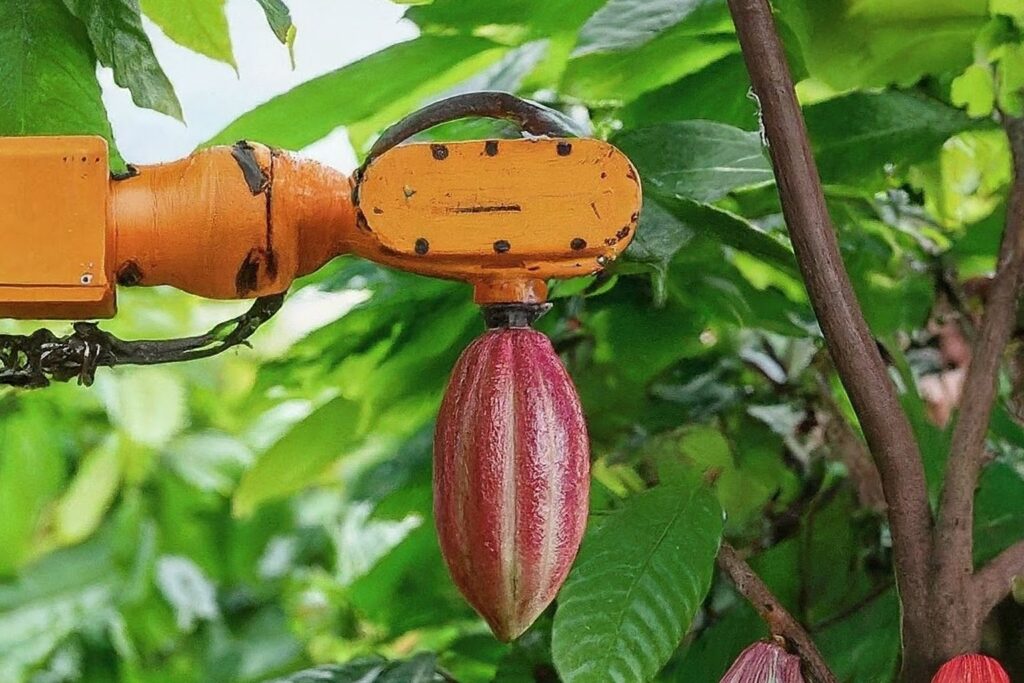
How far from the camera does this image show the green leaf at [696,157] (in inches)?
17.4

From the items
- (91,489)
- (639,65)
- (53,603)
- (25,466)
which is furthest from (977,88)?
(53,603)

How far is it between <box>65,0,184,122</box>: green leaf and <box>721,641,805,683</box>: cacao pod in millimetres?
267

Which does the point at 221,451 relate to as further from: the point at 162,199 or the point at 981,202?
the point at 162,199

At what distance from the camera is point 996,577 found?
362 mm

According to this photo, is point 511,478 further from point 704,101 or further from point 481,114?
point 704,101

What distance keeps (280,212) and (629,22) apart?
220 millimetres

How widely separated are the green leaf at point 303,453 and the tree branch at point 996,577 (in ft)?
1.18

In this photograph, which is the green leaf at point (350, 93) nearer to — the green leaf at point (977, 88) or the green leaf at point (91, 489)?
the green leaf at point (977, 88)

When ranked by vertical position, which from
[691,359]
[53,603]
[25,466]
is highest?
[691,359]

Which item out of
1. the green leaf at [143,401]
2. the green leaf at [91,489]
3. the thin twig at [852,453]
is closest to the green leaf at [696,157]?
the thin twig at [852,453]

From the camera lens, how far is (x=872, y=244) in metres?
0.55

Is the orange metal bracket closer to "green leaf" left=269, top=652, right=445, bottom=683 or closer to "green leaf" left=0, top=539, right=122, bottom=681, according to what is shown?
"green leaf" left=269, top=652, right=445, bottom=683

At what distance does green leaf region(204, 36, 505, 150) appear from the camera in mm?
493

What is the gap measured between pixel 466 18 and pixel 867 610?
1.04 ft
